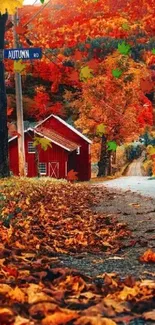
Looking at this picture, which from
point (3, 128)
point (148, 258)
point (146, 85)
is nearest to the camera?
point (148, 258)

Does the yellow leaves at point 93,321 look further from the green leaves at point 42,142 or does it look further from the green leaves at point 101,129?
the green leaves at point 101,129

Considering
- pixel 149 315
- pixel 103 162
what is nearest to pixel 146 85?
pixel 103 162

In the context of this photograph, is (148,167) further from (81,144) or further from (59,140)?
(59,140)

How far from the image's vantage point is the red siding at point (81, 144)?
78.0 ft

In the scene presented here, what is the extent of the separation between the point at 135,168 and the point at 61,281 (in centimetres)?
2173

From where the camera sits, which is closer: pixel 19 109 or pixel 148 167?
pixel 19 109

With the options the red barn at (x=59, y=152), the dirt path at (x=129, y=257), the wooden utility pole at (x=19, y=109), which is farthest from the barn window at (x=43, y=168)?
the dirt path at (x=129, y=257)

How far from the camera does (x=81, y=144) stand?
25281mm

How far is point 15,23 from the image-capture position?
1469 cm

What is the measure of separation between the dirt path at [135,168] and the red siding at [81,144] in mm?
1741

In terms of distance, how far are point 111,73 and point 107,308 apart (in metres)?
22.0

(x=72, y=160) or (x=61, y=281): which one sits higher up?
(x=61, y=281)

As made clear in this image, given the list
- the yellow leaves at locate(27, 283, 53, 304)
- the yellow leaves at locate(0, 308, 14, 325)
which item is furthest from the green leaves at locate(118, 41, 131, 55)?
the yellow leaves at locate(0, 308, 14, 325)

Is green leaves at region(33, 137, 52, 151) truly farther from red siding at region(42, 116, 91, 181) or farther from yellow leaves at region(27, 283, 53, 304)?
yellow leaves at region(27, 283, 53, 304)
